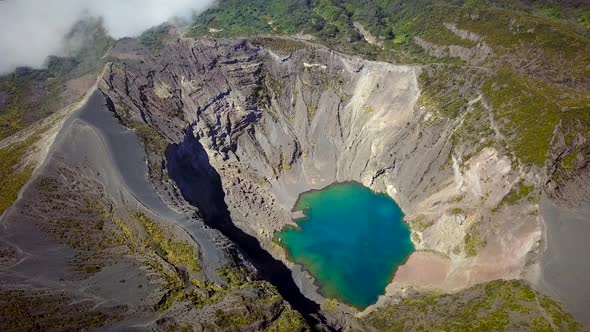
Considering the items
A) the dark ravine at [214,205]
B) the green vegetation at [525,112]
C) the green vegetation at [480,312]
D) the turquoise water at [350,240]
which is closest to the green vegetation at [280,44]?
the dark ravine at [214,205]

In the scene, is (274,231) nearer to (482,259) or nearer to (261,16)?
(482,259)

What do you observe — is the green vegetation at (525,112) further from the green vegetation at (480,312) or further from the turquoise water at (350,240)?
the turquoise water at (350,240)

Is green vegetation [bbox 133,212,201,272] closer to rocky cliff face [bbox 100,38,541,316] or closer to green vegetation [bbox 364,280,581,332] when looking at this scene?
rocky cliff face [bbox 100,38,541,316]

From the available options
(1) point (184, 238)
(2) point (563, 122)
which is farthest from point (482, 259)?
(1) point (184, 238)

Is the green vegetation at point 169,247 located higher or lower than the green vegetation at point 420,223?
higher

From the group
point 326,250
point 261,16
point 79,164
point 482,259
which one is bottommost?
point 482,259

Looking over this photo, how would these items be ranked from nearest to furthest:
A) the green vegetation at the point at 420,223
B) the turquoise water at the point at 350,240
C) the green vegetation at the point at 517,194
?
the green vegetation at the point at 517,194 → the turquoise water at the point at 350,240 → the green vegetation at the point at 420,223

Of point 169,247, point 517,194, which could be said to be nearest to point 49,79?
point 169,247
